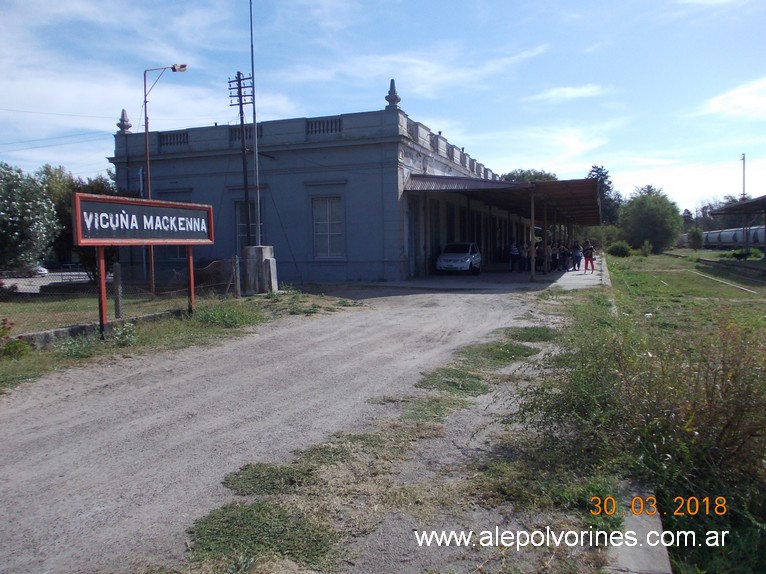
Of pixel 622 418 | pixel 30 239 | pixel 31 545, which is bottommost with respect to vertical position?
pixel 31 545

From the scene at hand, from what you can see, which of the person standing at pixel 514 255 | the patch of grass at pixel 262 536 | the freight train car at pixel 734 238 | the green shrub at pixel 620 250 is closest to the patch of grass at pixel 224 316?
the patch of grass at pixel 262 536

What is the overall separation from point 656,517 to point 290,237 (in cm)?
2572

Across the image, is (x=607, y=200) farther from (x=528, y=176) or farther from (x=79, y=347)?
(x=79, y=347)

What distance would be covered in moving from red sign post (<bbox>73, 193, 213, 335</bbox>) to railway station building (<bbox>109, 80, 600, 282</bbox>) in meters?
10.8

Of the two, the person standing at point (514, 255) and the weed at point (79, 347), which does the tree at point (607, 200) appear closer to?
the person standing at point (514, 255)

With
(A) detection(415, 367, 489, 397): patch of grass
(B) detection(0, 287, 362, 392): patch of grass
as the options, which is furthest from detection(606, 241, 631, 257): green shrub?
(A) detection(415, 367, 489, 397): patch of grass

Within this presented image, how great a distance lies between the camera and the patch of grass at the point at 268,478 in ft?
16.6

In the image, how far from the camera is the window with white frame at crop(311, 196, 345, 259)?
2847 centimetres

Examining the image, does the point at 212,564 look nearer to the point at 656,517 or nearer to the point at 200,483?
the point at 200,483

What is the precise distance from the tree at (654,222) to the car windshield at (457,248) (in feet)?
167

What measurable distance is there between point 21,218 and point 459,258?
60.2 ft

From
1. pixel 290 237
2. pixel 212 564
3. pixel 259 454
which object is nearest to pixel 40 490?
pixel 259 454

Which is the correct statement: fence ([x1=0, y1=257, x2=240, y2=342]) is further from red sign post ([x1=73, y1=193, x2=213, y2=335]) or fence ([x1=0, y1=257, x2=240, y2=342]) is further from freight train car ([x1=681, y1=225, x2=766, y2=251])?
freight train car ([x1=681, y1=225, x2=766, y2=251])

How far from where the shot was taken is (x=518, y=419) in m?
6.21
